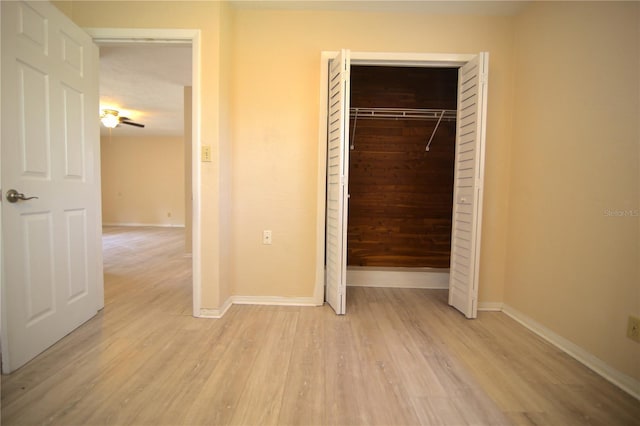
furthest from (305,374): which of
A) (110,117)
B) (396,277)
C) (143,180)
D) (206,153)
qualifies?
(143,180)

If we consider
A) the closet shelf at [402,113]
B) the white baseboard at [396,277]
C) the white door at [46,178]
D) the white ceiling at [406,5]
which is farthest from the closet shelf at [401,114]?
the white door at [46,178]

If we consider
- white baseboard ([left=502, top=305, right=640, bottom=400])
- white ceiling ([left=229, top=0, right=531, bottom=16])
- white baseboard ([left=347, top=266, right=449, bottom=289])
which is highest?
white ceiling ([left=229, top=0, right=531, bottom=16])

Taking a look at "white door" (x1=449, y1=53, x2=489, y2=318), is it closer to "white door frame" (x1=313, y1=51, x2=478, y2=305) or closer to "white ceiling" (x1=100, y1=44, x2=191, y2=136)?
"white door frame" (x1=313, y1=51, x2=478, y2=305)

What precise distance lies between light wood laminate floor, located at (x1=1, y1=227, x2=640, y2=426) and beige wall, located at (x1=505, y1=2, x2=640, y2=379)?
312 mm

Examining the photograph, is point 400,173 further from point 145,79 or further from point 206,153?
point 145,79

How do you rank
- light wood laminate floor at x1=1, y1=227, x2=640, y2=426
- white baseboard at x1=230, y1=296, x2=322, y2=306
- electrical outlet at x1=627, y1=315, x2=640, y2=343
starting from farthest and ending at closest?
white baseboard at x1=230, y1=296, x2=322, y2=306
electrical outlet at x1=627, y1=315, x2=640, y2=343
light wood laminate floor at x1=1, y1=227, x2=640, y2=426

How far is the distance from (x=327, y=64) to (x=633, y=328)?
2484mm

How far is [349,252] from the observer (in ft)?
9.90

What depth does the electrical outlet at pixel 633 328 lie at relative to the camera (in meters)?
1.40

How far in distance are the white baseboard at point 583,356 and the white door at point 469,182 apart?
0.35 meters

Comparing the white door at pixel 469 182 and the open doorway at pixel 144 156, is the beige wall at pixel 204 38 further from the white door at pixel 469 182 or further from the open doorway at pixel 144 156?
the white door at pixel 469 182

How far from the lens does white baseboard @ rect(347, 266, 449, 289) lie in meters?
2.95

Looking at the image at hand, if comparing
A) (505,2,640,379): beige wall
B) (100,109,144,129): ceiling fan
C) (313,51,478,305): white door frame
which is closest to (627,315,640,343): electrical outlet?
(505,2,640,379): beige wall

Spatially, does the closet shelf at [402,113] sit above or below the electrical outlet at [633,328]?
above
